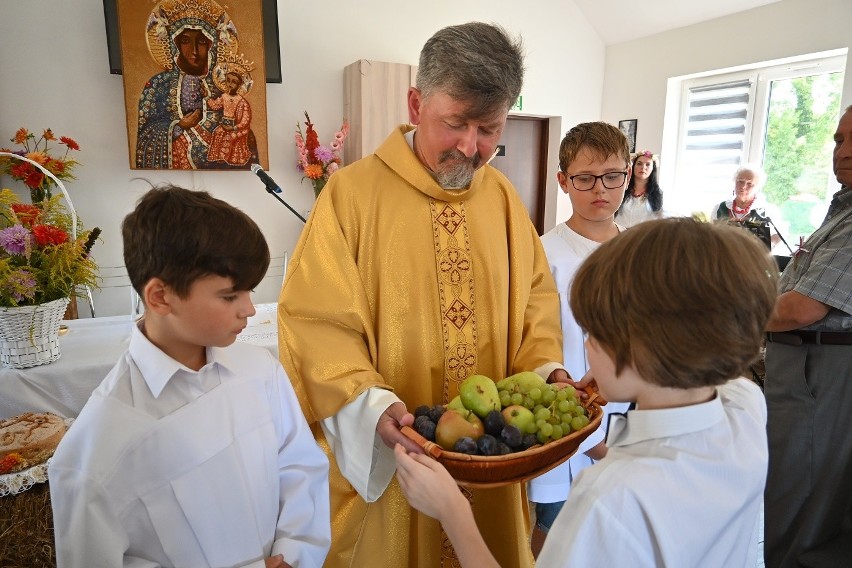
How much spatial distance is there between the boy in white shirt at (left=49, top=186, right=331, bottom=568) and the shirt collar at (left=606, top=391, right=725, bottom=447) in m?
0.68

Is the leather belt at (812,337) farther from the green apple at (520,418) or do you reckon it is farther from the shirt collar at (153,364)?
the shirt collar at (153,364)

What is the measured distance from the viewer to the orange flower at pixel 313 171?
4.16m

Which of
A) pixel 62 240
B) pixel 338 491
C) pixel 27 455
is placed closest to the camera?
pixel 338 491

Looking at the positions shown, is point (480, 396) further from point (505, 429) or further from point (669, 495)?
point (669, 495)

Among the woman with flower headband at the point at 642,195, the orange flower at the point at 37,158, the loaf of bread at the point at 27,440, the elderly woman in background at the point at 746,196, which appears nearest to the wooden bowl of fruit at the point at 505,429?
the loaf of bread at the point at 27,440

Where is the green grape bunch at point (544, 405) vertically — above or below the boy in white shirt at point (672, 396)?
below

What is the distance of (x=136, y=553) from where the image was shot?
95 centimetres

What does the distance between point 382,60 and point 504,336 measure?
3697 millimetres

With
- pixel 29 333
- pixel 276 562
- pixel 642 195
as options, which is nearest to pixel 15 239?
pixel 29 333

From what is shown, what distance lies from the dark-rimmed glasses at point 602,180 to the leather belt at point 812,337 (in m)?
0.96

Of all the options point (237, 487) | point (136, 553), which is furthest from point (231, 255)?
point (136, 553)

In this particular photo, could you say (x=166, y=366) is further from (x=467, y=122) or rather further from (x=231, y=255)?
(x=467, y=122)

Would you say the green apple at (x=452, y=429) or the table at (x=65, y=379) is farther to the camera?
the table at (x=65, y=379)

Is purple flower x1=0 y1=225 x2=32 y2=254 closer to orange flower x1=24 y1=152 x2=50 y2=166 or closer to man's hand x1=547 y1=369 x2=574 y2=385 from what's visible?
orange flower x1=24 y1=152 x2=50 y2=166
